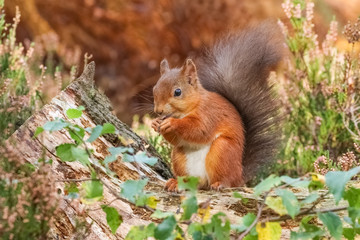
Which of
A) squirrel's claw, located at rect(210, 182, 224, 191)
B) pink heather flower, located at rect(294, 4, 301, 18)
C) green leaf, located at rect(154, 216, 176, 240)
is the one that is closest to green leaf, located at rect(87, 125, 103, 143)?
green leaf, located at rect(154, 216, 176, 240)

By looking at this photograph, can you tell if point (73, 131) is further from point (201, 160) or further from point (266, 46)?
point (266, 46)

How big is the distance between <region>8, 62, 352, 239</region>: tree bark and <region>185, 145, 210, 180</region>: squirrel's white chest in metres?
0.13

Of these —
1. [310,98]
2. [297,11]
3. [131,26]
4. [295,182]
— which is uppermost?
[131,26]

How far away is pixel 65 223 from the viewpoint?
2.29 metres

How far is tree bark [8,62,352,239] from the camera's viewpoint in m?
2.29

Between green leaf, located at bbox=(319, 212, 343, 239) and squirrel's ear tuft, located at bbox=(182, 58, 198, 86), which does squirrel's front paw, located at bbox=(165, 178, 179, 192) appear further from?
green leaf, located at bbox=(319, 212, 343, 239)

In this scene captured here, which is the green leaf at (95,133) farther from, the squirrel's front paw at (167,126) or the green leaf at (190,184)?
the squirrel's front paw at (167,126)

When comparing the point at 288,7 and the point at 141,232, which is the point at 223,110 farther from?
the point at 288,7

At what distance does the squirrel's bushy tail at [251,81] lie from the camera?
2926 mm

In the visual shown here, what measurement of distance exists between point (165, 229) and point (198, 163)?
100 cm

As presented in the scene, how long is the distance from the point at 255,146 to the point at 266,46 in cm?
49

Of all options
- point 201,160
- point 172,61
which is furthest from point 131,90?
point 201,160

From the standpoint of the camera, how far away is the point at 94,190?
6.07 ft

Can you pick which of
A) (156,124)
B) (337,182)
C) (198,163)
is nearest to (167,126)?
(156,124)
